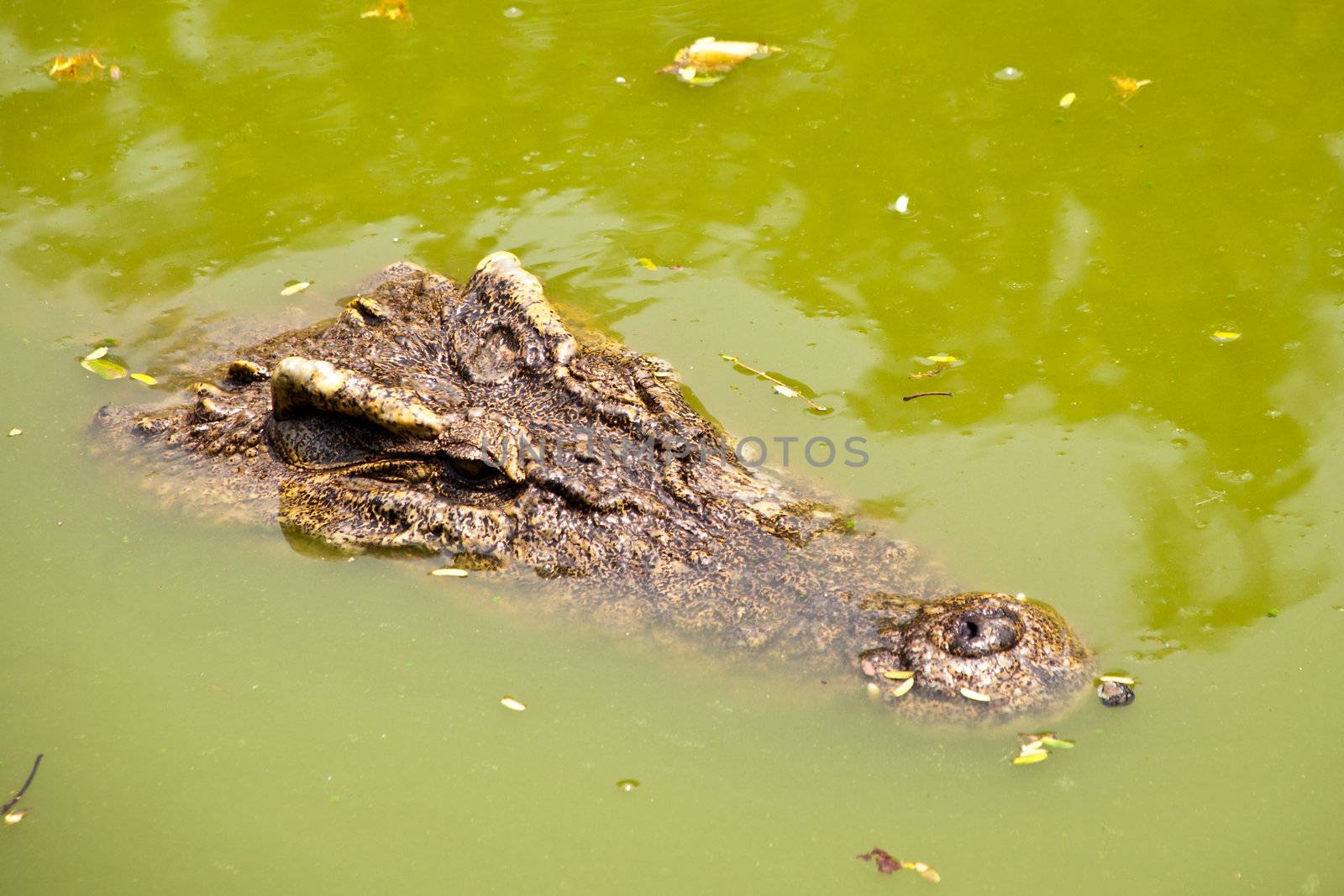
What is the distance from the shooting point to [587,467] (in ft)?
15.1

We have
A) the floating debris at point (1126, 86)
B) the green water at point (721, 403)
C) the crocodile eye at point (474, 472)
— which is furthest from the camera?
the floating debris at point (1126, 86)

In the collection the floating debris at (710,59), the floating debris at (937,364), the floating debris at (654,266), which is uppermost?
the floating debris at (710,59)

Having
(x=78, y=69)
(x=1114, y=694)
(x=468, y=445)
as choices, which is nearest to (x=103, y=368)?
(x=468, y=445)

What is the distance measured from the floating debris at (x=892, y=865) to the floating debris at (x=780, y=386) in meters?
2.48

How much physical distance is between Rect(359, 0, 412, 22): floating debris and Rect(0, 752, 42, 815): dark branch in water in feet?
21.2

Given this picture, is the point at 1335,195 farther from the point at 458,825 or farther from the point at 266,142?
the point at 266,142

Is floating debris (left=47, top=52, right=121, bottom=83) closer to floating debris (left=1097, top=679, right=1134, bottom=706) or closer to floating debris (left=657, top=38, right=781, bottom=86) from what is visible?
floating debris (left=657, top=38, right=781, bottom=86)

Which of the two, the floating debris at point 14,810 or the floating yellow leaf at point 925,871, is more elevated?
the floating debris at point 14,810

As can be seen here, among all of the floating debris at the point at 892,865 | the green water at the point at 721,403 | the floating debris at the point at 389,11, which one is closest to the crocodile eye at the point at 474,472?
the green water at the point at 721,403

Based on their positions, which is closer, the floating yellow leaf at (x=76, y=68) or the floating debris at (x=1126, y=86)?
the floating debris at (x=1126, y=86)

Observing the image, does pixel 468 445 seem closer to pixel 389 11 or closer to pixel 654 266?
pixel 654 266

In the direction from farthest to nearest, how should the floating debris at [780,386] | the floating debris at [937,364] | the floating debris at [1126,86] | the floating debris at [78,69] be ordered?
the floating debris at [78,69]
the floating debris at [1126,86]
the floating debris at [937,364]
the floating debris at [780,386]

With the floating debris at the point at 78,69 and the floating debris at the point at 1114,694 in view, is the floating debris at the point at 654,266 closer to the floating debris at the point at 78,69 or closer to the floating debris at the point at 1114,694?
the floating debris at the point at 1114,694

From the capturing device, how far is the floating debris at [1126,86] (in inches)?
296
